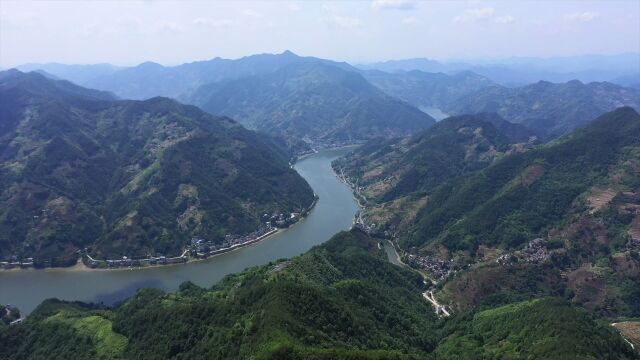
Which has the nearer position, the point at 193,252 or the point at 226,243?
the point at 193,252

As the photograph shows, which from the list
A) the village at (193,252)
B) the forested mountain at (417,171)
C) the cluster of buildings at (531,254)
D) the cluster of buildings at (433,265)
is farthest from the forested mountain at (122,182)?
the cluster of buildings at (531,254)

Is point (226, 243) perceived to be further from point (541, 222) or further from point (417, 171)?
point (541, 222)

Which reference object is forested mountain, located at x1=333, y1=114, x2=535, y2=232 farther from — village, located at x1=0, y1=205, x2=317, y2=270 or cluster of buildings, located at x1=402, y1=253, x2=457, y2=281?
village, located at x1=0, y1=205, x2=317, y2=270

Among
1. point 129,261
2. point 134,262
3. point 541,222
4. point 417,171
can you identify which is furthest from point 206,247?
point 541,222

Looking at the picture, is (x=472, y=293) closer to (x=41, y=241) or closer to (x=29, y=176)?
(x=41, y=241)

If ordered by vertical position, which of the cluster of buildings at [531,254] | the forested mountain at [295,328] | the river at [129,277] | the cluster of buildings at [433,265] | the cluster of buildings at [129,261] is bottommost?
the cluster of buildings at [433,265]

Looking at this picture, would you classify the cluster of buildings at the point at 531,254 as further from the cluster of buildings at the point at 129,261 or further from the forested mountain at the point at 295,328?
the cluster of buildings at the point at 129,261
